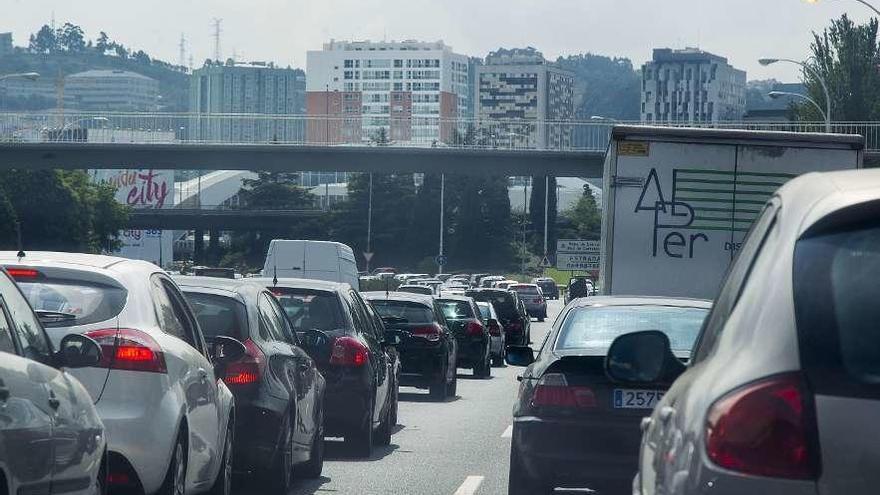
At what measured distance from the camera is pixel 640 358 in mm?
5441

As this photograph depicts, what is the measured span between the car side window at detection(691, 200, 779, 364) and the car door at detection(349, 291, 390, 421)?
9.94 metres

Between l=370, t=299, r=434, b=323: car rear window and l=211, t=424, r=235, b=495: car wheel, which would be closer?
l=211, t=424, r=235, b=495: car wheel

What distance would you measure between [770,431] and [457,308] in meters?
27.8

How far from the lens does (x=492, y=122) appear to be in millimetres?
60406

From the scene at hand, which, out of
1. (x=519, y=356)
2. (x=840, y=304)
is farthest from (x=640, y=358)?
(x=519, y=356)

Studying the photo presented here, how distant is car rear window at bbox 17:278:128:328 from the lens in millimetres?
8508

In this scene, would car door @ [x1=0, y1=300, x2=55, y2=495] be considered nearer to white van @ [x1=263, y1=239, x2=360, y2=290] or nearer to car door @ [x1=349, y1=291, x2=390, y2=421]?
car door @ [x1=349, y1=291, x2=390, y2=421]

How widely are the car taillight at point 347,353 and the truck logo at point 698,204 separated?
384 centimetres

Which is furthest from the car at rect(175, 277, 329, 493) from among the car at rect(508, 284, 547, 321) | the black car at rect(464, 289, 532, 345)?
the car at rect(508, 284, 547, 321)

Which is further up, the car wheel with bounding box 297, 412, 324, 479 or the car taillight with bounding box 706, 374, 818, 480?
the car taillight with bounding box 706, 374, 818, 480

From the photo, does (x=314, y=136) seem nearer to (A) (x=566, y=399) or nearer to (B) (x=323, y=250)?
(B) (x=323, y=250)

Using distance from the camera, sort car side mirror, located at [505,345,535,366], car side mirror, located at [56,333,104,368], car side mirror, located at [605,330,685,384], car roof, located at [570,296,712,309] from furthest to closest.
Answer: car side mirror, located at [505,345,535,366] < car roof, located at [570,296,712,309] < car side mirror, located at [56,333,104,368] < car side mirror, located at [605,330,685,384]

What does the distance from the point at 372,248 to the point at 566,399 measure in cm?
11260

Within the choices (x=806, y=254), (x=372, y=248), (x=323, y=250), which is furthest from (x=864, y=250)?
(x=372, y=248)
